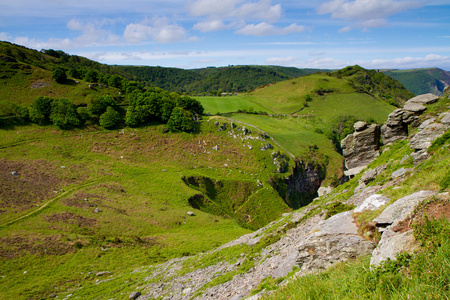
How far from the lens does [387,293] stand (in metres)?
6.79

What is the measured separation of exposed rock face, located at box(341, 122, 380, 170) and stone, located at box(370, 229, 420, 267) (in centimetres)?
3492

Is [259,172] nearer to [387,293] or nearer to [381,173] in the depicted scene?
[381,173]

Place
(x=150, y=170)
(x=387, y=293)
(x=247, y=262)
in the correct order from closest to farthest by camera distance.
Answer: (x=387, y=293) → (x=247, y=262) → (x=150, y=170)

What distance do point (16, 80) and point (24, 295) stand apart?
322 ft

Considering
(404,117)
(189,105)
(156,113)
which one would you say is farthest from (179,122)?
(404,117)

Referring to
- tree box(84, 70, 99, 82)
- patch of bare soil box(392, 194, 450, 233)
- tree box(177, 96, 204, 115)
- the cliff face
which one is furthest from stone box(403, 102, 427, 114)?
tree box(84, 70, 99, 82)

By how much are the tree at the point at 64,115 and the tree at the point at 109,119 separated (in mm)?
6984

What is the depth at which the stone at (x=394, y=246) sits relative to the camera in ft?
25.9

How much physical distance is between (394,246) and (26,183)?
6430 cm

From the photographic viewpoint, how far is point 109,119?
82312 millimetres

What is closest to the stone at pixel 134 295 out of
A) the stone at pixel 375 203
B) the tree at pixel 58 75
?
the stone at pixel 375 203

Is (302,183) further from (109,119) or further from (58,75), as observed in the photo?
(58,75)

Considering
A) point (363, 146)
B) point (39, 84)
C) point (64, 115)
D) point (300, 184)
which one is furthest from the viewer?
point (39, 84)

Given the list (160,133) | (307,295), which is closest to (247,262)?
(307,295)
